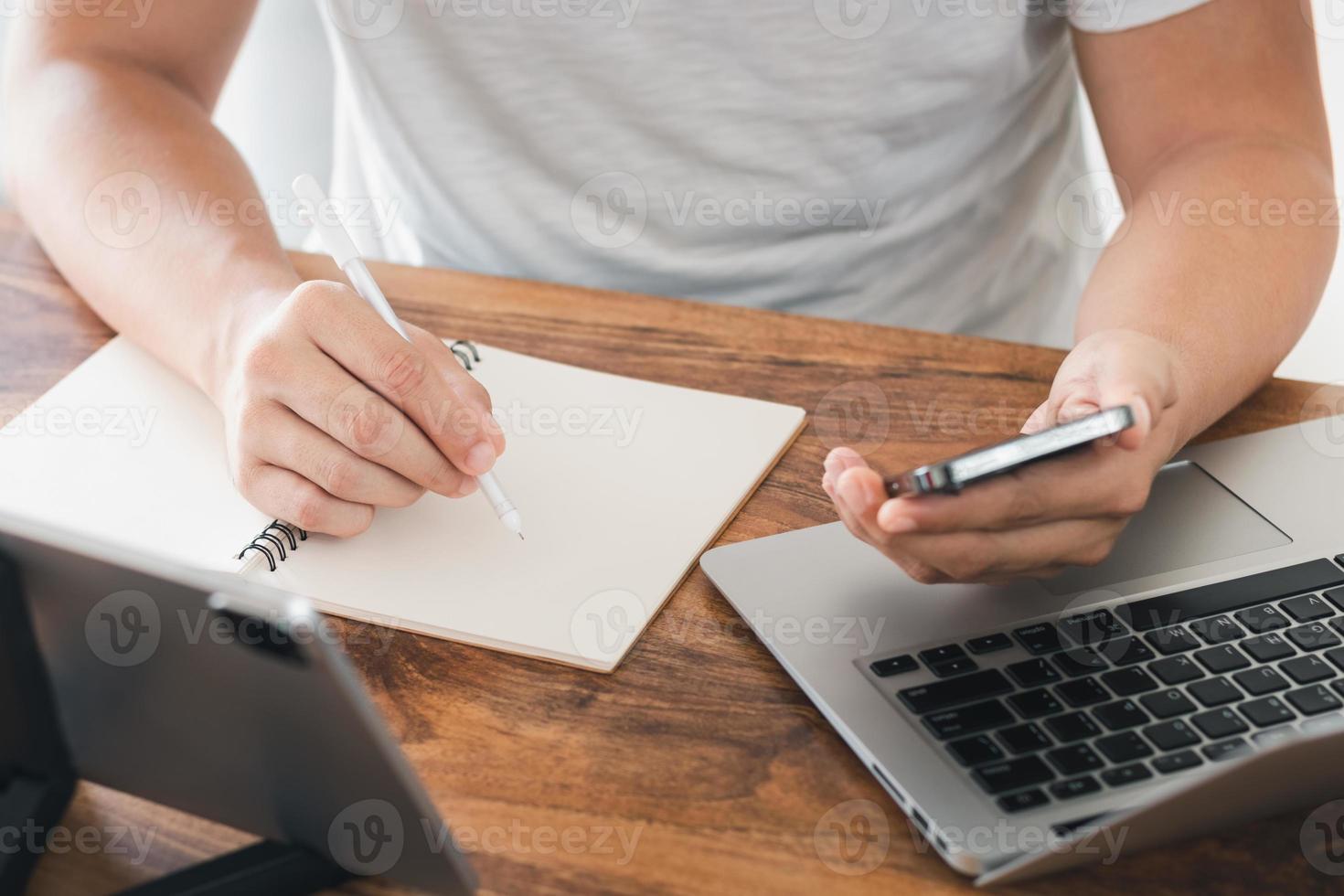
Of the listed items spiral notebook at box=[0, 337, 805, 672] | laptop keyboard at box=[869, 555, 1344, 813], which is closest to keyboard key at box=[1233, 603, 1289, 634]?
laptop keyboard at box=[869, 555, 1344, 813]

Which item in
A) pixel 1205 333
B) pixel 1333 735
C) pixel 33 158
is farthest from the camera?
pixel 33 158

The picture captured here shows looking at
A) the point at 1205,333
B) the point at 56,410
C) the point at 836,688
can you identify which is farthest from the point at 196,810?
the point at 1205,333

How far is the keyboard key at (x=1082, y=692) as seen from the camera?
1.62 feet

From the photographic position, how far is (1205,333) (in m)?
0.69

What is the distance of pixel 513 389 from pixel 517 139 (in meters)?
0.38

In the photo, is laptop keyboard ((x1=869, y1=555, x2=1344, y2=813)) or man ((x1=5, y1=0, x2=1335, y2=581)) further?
man ((x1=5, y1=0, x2=1335, y2=581))

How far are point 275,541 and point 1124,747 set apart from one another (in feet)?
1.51

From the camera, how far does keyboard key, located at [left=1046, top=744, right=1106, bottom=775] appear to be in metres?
0.46

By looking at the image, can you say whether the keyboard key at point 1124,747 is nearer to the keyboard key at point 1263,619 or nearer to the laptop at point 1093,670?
the laptop at point 1093,670

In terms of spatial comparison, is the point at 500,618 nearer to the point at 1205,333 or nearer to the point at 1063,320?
the point at 1205,333

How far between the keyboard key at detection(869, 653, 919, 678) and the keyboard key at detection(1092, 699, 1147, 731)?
0.08 meters

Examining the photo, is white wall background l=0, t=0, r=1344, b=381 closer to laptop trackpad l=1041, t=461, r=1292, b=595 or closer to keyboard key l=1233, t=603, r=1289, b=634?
laptop trackpad l=1041, t=461, r=1292, b=595

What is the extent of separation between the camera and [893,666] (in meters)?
0.52

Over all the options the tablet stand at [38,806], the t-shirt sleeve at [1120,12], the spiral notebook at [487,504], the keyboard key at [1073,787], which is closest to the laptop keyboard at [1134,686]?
the keyboard key at [1073,787]
